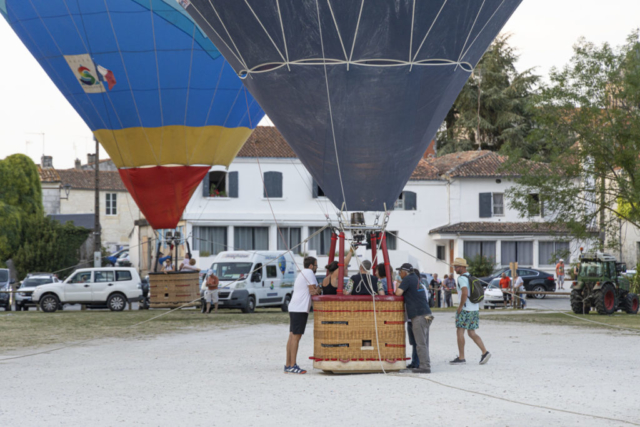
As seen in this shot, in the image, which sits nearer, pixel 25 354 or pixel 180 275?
pixel 25 354

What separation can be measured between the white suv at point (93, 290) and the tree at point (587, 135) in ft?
41.5

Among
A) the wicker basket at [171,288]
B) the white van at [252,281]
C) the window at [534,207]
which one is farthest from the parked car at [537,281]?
the wicker basket at [171,288]

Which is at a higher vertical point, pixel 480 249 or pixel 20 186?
pixel 20 186

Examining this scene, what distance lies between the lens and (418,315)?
11.9 meters

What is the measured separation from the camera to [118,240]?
2584 inches

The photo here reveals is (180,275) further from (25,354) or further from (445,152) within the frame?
(445,152)

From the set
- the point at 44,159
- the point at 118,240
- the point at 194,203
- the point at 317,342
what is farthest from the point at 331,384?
the point at 44,159

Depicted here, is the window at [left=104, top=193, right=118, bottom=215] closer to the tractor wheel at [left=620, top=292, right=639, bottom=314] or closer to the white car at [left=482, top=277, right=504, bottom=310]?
the white car at [left=482, top=277, right=504, bottom=310]

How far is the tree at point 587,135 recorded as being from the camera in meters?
24.4

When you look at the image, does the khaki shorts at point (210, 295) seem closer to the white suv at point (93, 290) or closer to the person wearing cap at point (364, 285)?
the white suv at point (93, 290)

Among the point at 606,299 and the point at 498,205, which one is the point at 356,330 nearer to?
the point at 606,299

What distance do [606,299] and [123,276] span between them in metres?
15.1

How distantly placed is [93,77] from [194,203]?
75.4 ft

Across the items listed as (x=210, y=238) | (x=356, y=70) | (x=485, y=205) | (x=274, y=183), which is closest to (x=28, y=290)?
(x=210, y=238)
